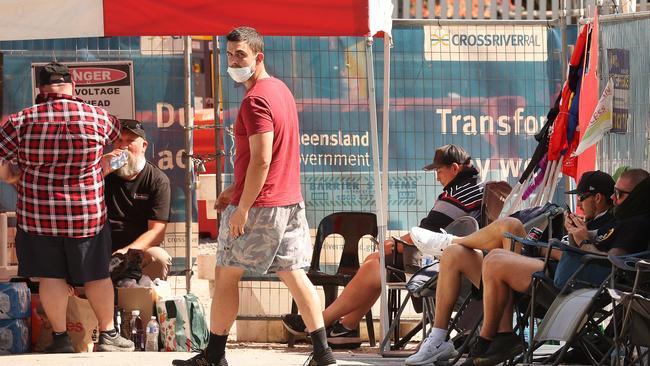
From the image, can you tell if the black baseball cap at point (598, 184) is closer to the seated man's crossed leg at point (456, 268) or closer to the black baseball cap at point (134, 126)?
the seated man's crossed leg at point (456, 268)

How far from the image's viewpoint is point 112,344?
29.5 ft

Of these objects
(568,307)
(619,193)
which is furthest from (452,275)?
(568,307)

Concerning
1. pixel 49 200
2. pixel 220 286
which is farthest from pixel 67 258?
pixel 220 286

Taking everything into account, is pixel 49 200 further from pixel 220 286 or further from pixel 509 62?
pixel 509 62

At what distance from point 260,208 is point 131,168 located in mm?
2425

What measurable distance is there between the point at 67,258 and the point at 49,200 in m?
0.37

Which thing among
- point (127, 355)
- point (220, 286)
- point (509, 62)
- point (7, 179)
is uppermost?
point (509, 62)

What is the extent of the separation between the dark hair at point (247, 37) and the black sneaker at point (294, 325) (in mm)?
2795

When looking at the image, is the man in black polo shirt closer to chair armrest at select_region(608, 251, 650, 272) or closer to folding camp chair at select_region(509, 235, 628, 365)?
folding camp chair at select_region(509, 235, 628, 365)

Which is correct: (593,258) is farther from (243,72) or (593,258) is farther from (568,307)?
(243,72)

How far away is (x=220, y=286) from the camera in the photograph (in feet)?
24.7

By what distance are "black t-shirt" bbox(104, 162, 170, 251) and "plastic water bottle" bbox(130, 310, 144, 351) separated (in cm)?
62

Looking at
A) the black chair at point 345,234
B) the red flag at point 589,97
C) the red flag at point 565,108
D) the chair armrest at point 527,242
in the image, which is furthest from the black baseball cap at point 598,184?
the black chair at point 345,234

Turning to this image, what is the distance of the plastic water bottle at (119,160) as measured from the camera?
30.0 ft
